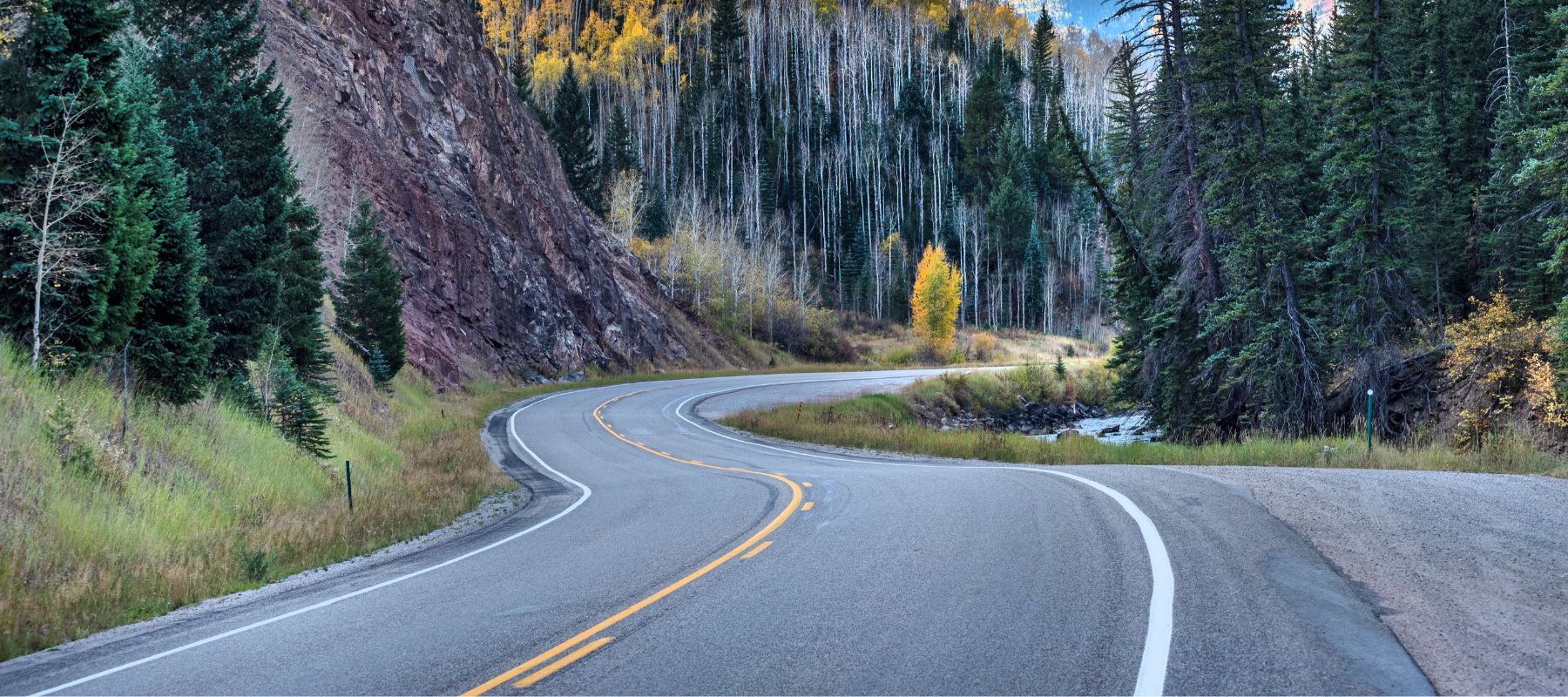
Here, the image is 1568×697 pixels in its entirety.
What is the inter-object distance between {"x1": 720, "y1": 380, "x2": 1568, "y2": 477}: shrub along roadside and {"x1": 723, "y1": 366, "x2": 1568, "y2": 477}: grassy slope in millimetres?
16

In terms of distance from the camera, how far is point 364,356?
90.2ft

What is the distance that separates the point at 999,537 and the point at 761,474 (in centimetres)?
843

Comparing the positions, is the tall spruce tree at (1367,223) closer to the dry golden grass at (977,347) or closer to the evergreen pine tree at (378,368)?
the evergreen pine tree at (378,368)

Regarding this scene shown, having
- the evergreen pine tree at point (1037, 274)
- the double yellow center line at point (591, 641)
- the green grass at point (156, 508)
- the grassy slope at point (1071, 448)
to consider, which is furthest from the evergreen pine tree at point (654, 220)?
the double yellow center line at point (591, 641)

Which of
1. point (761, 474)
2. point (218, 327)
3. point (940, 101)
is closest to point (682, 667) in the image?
point (761, 474)

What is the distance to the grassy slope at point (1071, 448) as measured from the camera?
12.9m

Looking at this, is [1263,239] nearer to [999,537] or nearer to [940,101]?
[999,537]

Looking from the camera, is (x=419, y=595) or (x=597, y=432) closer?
(x=419, y=595)

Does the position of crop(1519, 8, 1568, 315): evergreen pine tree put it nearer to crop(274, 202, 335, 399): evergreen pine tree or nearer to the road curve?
the road curve

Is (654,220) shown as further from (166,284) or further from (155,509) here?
(155,509)

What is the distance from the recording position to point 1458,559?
6.15 metres

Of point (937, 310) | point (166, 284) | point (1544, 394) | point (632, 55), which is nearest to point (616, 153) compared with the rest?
point (632, 55)

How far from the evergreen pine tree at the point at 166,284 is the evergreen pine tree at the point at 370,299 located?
48.3 feet

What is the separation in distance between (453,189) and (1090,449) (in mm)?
34947
